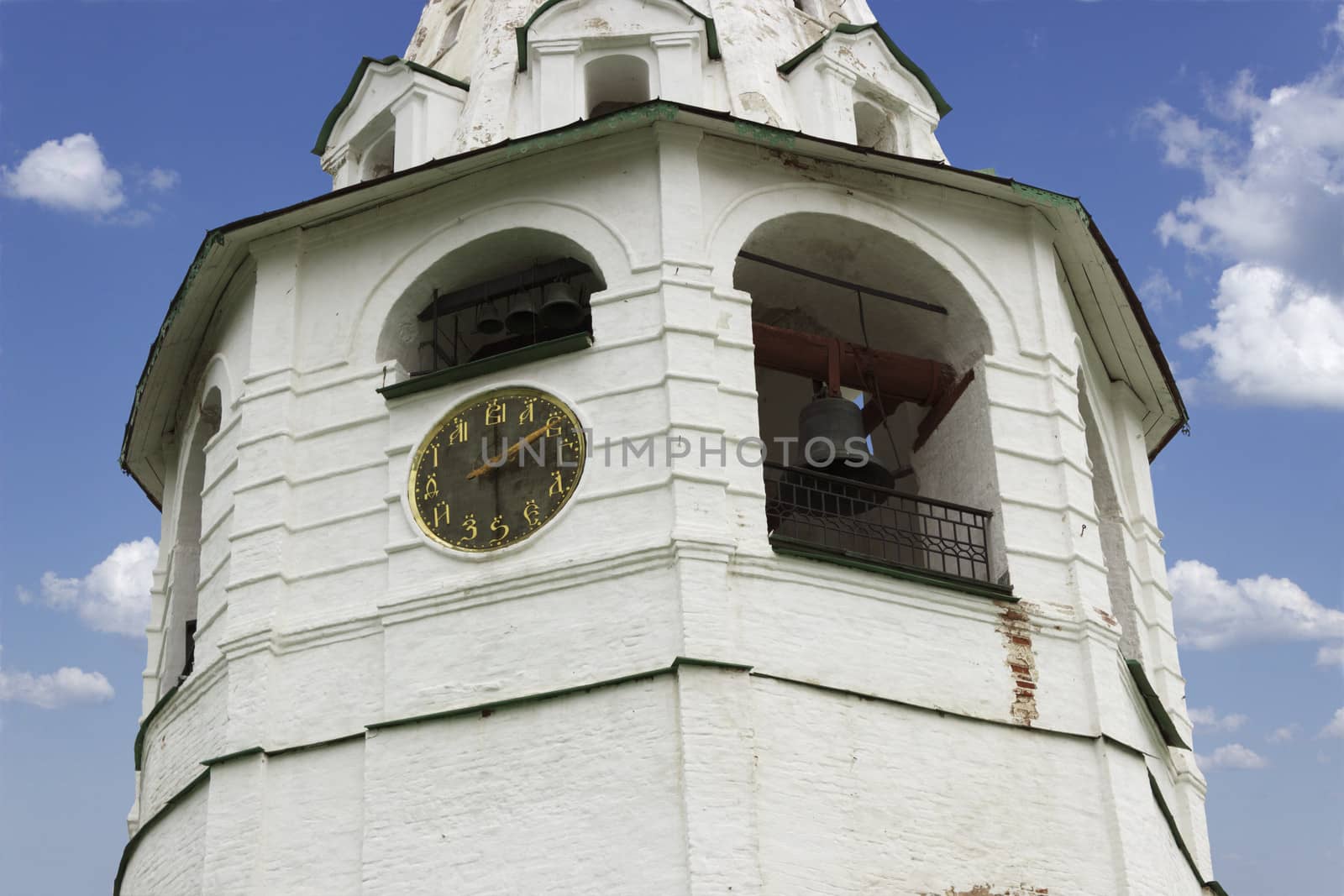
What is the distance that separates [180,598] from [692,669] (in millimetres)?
5999

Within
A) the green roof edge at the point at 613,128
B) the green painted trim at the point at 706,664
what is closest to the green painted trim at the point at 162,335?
the green roof edge at the point at 613,128

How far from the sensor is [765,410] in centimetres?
2044

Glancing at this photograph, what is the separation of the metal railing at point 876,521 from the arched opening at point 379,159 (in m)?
4.90

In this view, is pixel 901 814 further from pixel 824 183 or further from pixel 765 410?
pixel 765 410

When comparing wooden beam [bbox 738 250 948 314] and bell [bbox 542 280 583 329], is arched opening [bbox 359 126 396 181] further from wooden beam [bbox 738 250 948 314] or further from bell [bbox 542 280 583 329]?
wooden beam [bbox 738 250 948 314]

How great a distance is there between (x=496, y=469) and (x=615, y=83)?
4.50 m

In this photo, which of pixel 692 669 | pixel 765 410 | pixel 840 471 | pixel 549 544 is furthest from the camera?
pixel 765 410

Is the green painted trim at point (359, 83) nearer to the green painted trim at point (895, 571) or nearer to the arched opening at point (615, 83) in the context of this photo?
the arched opening at point (615, 83)

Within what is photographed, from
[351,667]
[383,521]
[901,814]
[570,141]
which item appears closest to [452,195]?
[570,141]

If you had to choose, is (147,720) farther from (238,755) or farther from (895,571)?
(895,571)

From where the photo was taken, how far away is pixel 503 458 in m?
15.5

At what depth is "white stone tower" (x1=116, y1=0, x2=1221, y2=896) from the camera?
1415 cm

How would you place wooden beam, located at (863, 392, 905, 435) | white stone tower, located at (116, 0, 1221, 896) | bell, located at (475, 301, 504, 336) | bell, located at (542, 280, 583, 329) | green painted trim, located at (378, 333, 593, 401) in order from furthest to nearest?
wooden beam, located at (863, 392, 905, 435) < bell, located at (475, 301, 504, 336) < bell, located at (542, 280, 583, 329) < green painted trim, located at (378, 333, 593, 401) < white stone tower, located at (116, 0, 1221, 896)

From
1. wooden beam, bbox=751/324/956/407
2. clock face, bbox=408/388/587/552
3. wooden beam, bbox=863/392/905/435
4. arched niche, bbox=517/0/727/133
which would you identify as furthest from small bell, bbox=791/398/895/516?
arched niche, bbox=517/0/727/133
